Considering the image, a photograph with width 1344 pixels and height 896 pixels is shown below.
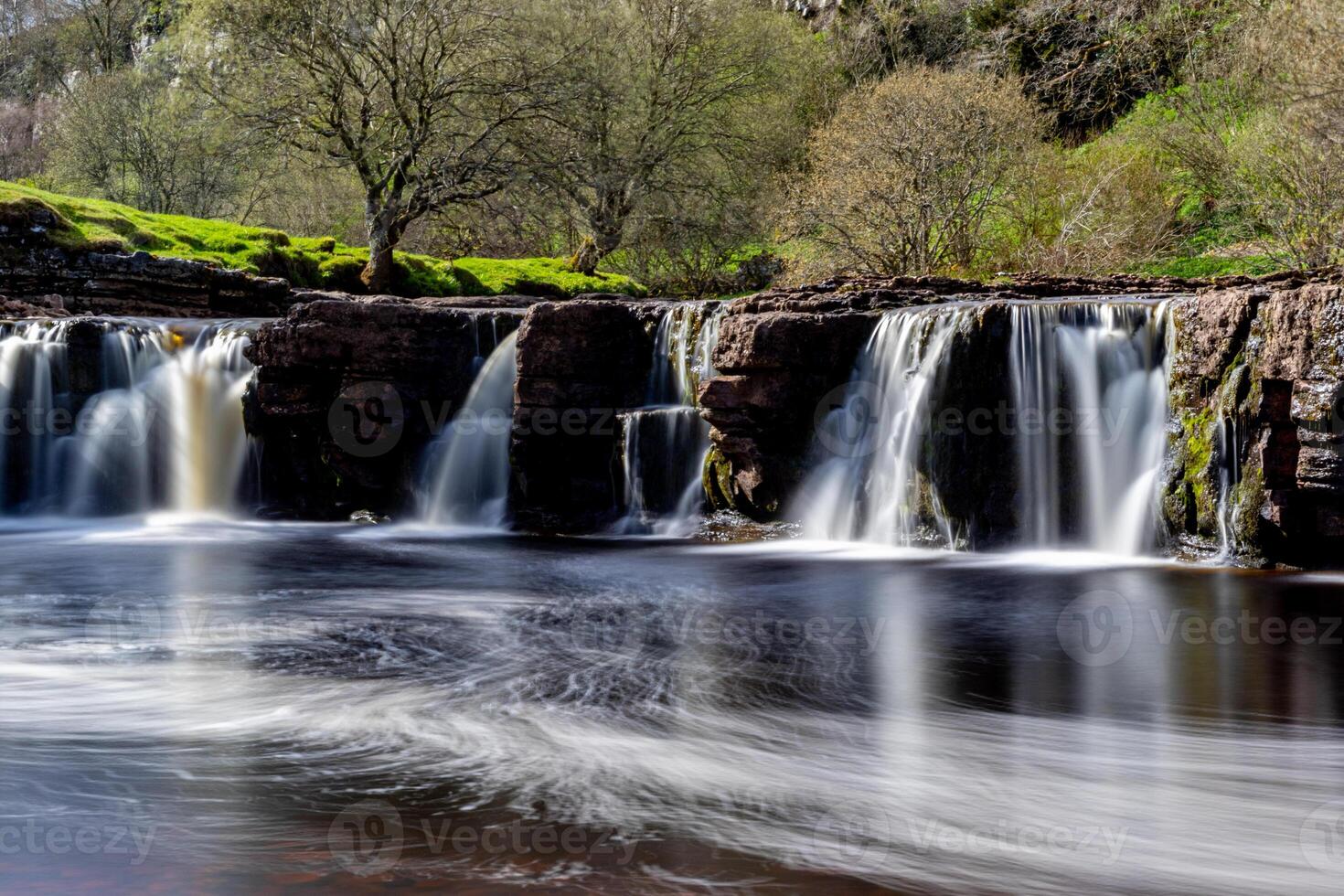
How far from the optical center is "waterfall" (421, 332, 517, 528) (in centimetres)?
1498

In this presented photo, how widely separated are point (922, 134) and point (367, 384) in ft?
36.6

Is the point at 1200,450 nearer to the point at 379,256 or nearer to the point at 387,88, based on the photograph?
the point at 379,256

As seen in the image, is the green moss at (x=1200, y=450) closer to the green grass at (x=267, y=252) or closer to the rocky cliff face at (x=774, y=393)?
the rocky cliff face at (x=774, y=393)

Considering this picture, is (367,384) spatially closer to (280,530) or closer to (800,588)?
(280,530)

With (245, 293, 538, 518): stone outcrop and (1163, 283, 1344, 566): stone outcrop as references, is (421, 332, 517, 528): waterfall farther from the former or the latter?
(1163, 283, 1344, 566): stone outcrop

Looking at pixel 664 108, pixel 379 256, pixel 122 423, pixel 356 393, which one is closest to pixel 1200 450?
pixel 356 393

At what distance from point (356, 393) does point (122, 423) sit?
3207 millimetres

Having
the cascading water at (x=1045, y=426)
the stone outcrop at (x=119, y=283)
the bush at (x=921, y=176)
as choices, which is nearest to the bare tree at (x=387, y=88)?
the stone outcrop at (x=119, y=283)

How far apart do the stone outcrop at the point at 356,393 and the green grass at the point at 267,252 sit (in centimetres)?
681

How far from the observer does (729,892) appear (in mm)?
3734

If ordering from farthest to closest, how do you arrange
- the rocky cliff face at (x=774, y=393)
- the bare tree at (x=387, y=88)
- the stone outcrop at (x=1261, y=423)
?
the bare tree at (x=387, y=88), the rocky cliff face at (x=774, y=393), the stone outcrop at (x=1261, y=423)

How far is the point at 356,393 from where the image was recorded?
1532cm

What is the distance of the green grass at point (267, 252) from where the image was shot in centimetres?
2116

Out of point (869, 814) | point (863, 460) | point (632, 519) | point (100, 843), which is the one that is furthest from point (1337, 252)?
point (100, 843)
